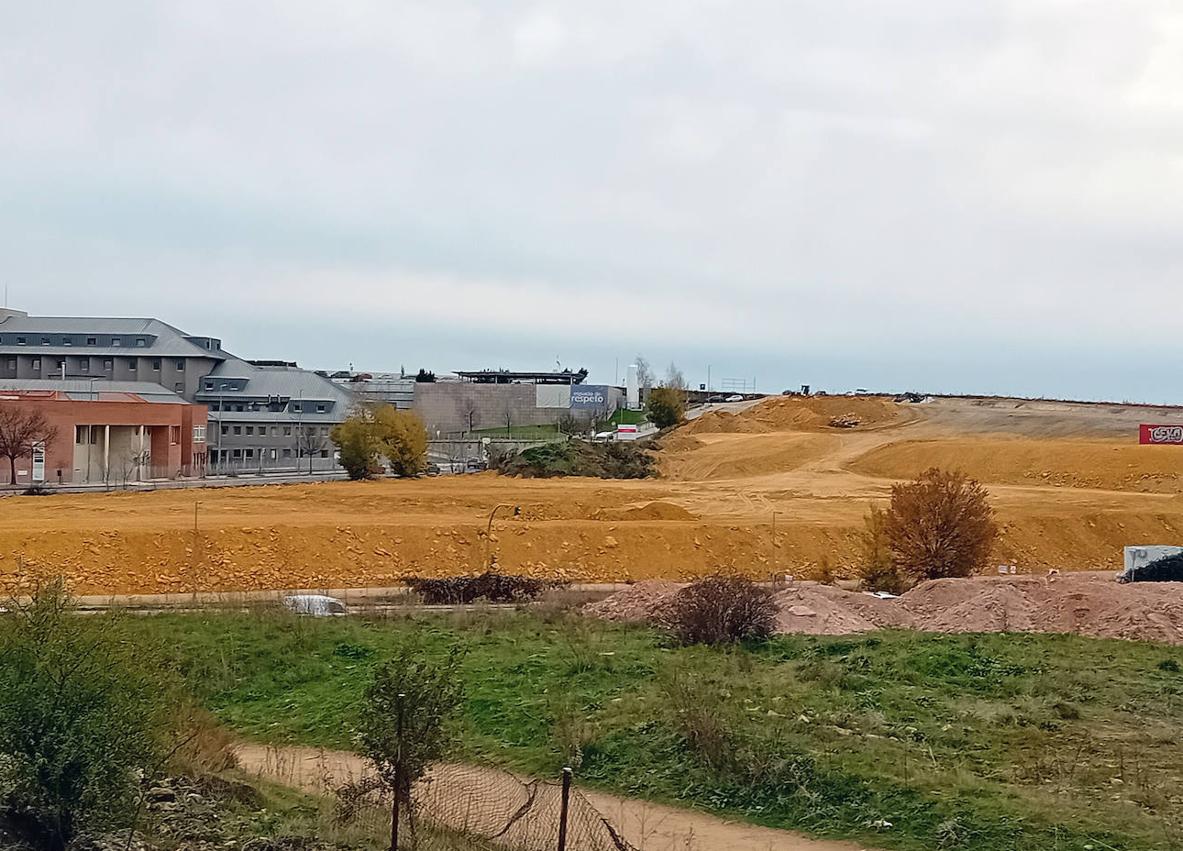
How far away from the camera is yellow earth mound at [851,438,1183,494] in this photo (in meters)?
60.5

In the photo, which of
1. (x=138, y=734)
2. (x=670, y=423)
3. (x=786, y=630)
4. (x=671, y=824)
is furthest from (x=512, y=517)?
(x=670, y=423)

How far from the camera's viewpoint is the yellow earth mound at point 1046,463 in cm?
6046

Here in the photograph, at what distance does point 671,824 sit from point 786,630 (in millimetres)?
11000

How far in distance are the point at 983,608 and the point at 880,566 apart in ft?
26.1

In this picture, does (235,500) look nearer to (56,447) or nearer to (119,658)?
(56,447)

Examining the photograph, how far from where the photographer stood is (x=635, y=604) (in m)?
27.1

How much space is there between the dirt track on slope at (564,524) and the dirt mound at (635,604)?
9.44m

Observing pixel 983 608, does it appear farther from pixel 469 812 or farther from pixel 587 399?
pixel 587 399

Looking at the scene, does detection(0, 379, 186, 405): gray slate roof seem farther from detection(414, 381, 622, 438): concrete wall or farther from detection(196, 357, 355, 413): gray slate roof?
detection(414, 381, 622, 438): concrete wall

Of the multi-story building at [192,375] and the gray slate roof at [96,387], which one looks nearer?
the gray slate roof at [96,387]

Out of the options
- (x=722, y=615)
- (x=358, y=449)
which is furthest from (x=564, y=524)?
(x=358, y=449)

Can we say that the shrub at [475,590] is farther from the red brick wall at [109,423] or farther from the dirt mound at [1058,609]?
the red brick wall at [109,423]

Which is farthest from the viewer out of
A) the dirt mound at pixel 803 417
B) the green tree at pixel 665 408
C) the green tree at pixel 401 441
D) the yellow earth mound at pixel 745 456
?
the green tree at pixel 665 408

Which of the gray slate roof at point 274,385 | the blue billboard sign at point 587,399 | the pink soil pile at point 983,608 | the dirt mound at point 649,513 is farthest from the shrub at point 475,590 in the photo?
the blue billboard sign at point 587,399
